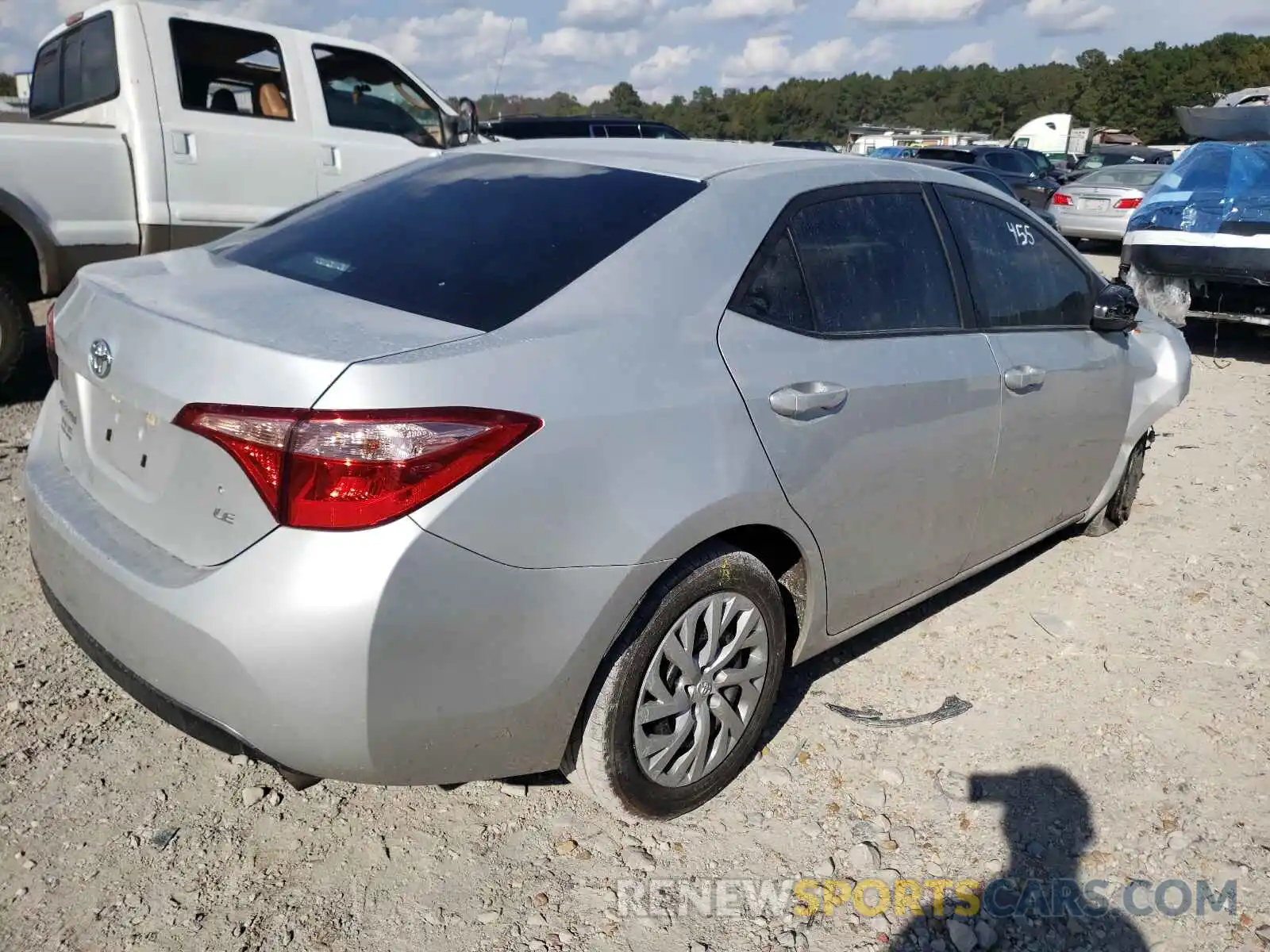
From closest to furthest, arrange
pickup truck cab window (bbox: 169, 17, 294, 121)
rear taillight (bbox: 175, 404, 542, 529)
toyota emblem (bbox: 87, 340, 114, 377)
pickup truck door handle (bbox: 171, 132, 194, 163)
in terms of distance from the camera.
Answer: rear taillight (bbox: 175, 404, 542, 529) < toyota emblem (bbox: 87, 340, 114, 377) < pickup truck door handle (bbox: 171, 132, 194, 163) < pickup truck cab window (bbox: 169, 17, 294, 121)

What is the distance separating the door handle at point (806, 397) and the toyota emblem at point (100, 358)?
1488 millimetres

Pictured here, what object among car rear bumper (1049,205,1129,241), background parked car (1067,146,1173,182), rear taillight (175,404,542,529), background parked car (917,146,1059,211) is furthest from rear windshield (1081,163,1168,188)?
rear taillight (175,404,542,529)

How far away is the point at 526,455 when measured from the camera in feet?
6.79

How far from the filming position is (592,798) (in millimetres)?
2541

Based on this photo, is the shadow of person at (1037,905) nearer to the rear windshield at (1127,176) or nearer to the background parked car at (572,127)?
the background parked car at (572,127)

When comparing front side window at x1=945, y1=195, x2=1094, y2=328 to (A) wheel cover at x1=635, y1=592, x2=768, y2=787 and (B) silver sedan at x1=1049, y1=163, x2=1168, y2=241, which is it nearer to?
(A) wheel cover at x1=635, y1=592, x2=768, y2=787

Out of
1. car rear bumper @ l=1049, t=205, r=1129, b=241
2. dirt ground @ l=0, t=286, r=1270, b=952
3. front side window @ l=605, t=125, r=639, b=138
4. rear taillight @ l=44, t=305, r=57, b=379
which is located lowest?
dirt ground @ l=0, t=286, r=1270, b=952

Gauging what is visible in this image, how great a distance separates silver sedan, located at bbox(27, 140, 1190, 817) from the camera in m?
1.99

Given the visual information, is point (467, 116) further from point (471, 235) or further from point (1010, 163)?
point (1010, 163)

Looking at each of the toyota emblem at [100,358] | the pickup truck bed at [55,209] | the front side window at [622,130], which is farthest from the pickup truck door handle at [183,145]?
the front side window at [622,130]

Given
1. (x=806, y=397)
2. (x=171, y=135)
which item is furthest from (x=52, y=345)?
(x=171, y=135)

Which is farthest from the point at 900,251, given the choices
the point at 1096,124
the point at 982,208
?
the point at 1096,124

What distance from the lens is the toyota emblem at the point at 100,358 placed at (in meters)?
2.30

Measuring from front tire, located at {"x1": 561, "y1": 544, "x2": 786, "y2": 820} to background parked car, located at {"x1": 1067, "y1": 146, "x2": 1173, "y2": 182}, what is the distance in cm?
1937
